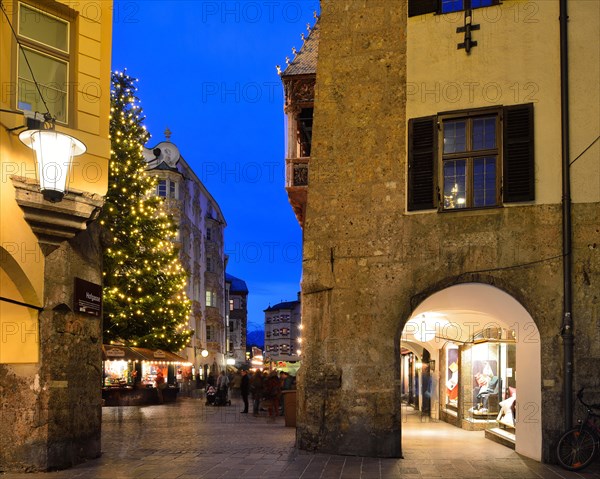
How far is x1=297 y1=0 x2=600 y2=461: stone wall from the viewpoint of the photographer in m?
12.9

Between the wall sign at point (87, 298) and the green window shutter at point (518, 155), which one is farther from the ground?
the green window shutter at point (518, 155)

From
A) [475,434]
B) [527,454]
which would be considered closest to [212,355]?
[475,434]

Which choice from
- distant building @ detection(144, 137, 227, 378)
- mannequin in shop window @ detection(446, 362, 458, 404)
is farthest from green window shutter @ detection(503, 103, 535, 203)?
distant building @ detection(144, 137, 227, 378)

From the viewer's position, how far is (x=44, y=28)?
40.1 ft

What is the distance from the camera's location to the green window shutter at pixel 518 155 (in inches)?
518

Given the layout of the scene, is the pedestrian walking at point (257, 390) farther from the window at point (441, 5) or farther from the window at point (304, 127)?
the window at point (441, 5)

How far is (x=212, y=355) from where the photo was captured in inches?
2741

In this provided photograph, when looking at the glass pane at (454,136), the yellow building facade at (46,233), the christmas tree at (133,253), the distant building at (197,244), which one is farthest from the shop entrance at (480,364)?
the distant building at (197,244)

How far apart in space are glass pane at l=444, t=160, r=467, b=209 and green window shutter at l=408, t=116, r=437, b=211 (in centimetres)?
26

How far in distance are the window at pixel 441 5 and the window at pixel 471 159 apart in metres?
2.03

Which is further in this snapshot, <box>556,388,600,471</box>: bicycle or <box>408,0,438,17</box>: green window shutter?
<box>408,0,438,17</box>: green window shutter

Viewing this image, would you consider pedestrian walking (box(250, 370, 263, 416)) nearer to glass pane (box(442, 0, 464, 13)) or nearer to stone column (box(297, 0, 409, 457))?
stone column (box(297, 0, 409, 457))

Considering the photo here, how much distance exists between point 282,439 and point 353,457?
12.1 feet

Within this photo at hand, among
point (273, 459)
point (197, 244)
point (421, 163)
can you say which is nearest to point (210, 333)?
point (197, 244)
